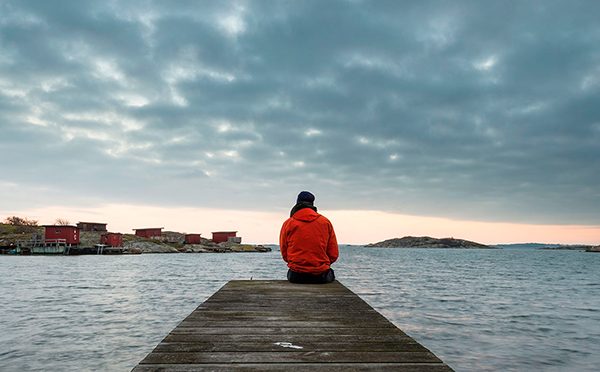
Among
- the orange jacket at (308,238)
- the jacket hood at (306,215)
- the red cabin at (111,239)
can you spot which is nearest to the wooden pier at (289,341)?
the orange jacket at (308,238)

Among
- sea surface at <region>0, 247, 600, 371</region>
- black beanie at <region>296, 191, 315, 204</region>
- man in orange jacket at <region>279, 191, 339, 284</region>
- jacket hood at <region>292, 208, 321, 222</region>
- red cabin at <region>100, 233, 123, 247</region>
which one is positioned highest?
black beanie at <region>296, 191, 315, 204</region>

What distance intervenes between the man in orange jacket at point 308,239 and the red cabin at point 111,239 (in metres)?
101

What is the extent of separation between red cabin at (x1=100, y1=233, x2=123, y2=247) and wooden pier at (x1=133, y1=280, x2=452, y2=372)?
101875 millimetres

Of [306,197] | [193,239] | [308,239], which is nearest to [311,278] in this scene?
[308,239]

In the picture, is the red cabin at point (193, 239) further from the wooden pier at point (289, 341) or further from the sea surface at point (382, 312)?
the wooden pier at point (289, 341)

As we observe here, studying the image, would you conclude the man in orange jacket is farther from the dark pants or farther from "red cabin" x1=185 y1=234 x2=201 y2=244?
"red cabin" x1=185 y1=234 x2=201 y2=244

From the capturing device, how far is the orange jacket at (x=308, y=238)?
923cm

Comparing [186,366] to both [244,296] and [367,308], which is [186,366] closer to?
[367,308]

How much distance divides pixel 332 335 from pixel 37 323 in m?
14.8

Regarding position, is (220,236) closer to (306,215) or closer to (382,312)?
(382,312)

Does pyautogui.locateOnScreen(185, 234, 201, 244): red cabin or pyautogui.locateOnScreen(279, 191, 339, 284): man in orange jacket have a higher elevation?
pyautogui.locateOnScreen(279, 191, 339, 284): man in orange jacket

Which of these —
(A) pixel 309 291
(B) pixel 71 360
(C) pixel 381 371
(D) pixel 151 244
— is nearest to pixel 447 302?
(A) pixel 309 291

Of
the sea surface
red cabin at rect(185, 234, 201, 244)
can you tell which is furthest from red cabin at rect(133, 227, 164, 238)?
the sea surface

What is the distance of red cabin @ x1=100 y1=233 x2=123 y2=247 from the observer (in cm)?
9824
